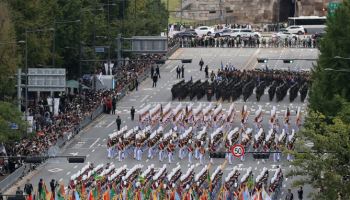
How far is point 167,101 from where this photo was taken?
128375 millimetres

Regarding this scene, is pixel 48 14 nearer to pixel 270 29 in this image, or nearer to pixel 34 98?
pixel 34 98

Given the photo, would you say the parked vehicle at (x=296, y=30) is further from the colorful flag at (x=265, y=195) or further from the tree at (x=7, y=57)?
the colorful flag at (x=265, y=195)

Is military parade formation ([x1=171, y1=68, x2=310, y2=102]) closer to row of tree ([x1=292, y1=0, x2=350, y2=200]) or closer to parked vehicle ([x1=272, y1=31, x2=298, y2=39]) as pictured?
row of tree ([x1=292, y1=0, x2=350, y2=200])

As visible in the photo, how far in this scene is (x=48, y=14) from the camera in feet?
434

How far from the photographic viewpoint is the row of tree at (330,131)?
3024 inches

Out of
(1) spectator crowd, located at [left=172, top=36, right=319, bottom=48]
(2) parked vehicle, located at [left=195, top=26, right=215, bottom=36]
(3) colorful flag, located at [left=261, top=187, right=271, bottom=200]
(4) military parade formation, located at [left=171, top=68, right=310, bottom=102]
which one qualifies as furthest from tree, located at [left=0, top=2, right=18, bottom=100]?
(2) parked vehicle, located at [left=195, top=26, right=215, bottom=36]

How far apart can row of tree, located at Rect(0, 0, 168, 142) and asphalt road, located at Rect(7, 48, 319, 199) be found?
12.5ft

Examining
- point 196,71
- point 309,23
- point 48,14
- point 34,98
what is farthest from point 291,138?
point 309,23

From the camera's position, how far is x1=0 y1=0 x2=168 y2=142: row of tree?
11581cm

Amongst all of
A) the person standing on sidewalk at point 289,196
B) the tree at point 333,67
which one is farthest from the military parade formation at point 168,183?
the tree at point 333,67

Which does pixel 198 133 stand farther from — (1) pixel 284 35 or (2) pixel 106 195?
(1) pixel 284 35

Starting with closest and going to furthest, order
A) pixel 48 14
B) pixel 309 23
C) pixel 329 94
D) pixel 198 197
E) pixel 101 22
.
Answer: pixel 198 197, pixel 329 94, pixel 48 14, pixel 101 22, pixel 309 23

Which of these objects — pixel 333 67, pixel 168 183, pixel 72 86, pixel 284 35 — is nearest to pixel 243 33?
pixel 284 35

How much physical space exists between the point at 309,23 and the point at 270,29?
9.09m
